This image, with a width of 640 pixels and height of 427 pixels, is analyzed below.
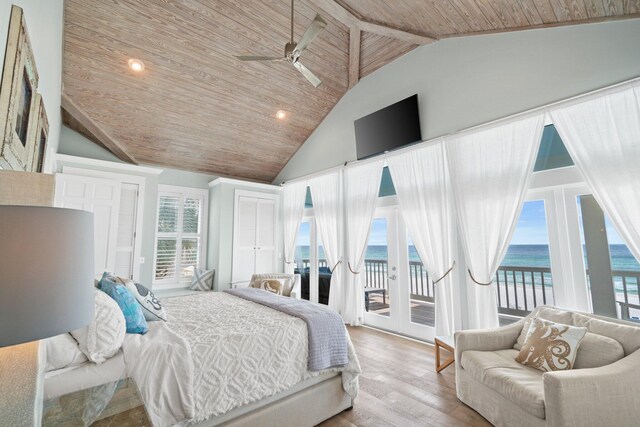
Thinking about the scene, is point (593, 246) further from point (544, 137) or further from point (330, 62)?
point (330, 62)

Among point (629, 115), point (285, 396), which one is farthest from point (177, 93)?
point (629, 115)

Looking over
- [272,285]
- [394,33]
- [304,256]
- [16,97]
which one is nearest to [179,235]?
[272,285]

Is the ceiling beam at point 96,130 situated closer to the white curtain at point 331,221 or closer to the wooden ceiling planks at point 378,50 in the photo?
the white curtain at point 331,221

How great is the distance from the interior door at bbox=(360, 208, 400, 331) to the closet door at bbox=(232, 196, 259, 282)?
228 centimetres

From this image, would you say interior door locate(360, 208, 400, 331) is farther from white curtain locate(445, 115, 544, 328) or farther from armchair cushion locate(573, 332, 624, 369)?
armchair cushion locate(573, 332, 624, 369)

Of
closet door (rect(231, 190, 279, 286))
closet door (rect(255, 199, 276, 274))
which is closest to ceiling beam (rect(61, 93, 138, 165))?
closet door (rect(231, 190, 279, 286))

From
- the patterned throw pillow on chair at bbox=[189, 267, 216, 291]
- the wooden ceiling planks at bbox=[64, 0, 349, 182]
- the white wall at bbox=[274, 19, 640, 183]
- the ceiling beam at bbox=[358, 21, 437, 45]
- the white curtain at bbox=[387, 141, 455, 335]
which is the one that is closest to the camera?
the white wall at bbox=[274, 19, 640, 183]

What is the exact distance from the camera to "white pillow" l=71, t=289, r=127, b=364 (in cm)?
157

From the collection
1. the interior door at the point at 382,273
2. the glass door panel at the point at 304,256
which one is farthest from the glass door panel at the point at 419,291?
the glass door panel at the point at 304,256

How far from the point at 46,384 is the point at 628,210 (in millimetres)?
4053

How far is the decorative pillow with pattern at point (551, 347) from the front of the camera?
2.01m

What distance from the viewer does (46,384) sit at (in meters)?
1.41

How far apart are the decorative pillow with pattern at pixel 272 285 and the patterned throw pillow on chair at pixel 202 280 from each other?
134 cm

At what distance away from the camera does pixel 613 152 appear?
2.44 m
